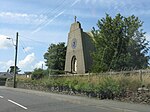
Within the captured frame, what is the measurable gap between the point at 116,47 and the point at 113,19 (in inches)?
168

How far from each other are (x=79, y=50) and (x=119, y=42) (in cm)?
1648

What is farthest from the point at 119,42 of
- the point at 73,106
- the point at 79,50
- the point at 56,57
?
the point at 56,57

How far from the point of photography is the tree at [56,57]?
259 feet

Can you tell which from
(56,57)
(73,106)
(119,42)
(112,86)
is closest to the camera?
(73,106)

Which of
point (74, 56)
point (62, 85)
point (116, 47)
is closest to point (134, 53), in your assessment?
point (116, 47)

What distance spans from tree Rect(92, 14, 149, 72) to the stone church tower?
38.8 feet

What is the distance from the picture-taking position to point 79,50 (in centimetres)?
6278

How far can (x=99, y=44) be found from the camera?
48.5 meters

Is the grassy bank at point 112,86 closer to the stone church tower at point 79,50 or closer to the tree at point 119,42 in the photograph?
the tree at point 119,42

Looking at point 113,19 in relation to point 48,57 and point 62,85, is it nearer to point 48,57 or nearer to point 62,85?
point 62,85

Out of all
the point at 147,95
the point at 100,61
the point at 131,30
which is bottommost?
the point at 147,95

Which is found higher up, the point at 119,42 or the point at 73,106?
the point at 119,42

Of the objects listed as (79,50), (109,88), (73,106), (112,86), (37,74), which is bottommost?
(73,106)

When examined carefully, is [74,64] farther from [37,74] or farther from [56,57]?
[56,57]
